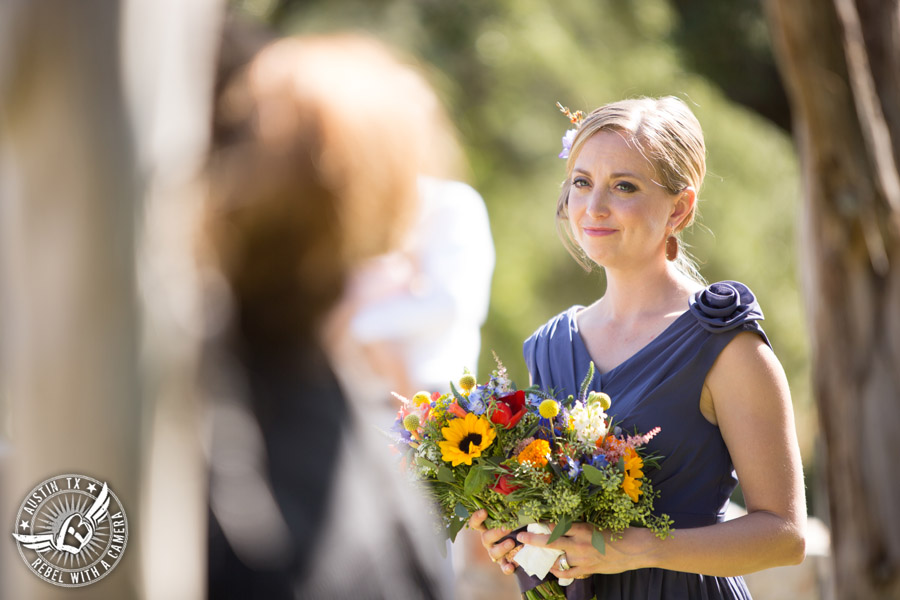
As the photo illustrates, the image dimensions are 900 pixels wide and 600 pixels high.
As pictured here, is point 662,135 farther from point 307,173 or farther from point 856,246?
point 856,246

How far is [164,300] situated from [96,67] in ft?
0.69

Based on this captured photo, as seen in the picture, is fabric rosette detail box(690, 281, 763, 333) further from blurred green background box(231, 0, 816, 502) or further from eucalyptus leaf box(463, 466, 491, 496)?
blurred green background box(231, 0, 816, 502)

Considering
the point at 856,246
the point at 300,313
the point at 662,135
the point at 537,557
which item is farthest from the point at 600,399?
the point at 856,246

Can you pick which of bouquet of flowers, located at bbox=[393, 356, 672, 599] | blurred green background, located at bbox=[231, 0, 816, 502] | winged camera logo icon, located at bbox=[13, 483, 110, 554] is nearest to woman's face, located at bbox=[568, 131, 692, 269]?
bouquet of flowers, located at bbox=[393, 356, 672, 599]

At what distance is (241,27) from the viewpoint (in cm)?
117

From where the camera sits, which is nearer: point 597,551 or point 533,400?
point 597,551

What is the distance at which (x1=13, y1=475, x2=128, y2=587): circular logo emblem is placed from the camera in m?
0.79

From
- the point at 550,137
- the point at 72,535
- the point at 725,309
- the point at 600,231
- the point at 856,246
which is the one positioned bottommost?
the point at 72,535

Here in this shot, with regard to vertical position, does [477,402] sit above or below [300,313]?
above

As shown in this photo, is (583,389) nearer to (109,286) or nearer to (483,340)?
(109,286)

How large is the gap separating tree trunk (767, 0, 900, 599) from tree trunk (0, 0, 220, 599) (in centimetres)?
328

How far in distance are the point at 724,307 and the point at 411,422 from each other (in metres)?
0.84

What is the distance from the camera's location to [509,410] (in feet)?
7.10

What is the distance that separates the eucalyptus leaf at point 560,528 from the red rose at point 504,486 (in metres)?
0.13
